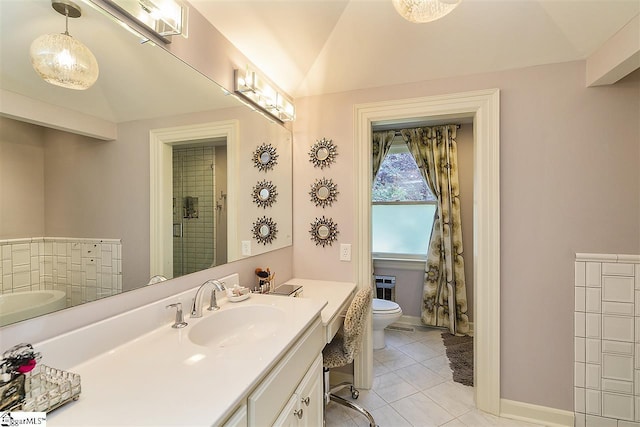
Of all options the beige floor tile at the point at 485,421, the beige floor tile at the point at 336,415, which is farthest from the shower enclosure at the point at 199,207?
the beige floor tile at the point at 485,421

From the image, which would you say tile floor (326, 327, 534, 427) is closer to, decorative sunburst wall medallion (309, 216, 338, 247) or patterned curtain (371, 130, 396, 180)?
decorative sunburst wall medallion (309, 216, 338, 247)

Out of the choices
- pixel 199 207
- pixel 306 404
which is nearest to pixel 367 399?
pixel 306 404

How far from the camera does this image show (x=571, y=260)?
1688 mm

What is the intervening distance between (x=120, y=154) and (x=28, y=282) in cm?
49

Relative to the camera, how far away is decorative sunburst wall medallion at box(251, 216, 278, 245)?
1827mm

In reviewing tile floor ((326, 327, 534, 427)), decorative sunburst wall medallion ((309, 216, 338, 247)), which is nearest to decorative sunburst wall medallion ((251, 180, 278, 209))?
decorative sunburst wall medallion ((309, 216, 338, 247))

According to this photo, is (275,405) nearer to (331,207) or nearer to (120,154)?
(120,154)

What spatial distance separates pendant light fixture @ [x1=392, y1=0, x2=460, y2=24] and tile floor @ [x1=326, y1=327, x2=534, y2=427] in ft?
7.14

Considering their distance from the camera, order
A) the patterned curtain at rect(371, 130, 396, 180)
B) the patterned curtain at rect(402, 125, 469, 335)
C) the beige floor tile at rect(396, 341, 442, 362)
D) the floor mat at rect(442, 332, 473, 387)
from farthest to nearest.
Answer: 1. the patterned curtain at rect(371, 130, 396, 180)
2. the patterned curtain at rect(402, 125, 469, 335)
3. the beige floor tile at rect(396, 341, 442, 362)
4. the floor mat at rect(442, 332, 473, 387)

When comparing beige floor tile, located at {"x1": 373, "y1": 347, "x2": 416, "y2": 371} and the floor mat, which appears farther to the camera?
beige floor tile, located at {"x1": 373, "y1": 347, "x2": 416, "y2": 371}

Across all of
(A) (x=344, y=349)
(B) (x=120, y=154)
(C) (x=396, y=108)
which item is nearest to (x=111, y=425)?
(B) (x=120, y=154)

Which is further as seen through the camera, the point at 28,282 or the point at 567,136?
the point at 567,136

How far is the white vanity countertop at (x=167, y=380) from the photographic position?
24.3 inches

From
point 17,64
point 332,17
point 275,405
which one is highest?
point 332,17
